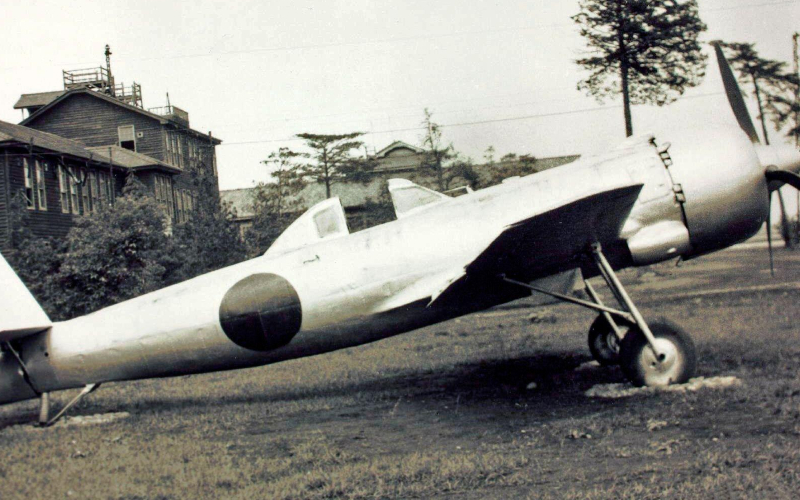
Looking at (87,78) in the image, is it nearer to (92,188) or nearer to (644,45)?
(92,188)

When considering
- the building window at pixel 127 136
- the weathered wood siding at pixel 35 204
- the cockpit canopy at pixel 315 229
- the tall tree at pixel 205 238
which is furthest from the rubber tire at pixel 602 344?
the building window at pixel 127 136

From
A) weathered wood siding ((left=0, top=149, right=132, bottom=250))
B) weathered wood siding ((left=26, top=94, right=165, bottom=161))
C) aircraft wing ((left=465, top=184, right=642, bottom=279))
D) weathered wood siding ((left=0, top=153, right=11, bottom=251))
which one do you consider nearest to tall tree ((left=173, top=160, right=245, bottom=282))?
weathered wood siding ((left=0, top=149, right=132, bottom=250))

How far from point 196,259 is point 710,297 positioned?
1252cm

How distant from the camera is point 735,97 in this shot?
8.05m

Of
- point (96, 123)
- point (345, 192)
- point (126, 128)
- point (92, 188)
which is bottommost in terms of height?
point (345, 192)

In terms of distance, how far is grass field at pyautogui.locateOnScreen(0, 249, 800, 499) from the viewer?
4.55 metres

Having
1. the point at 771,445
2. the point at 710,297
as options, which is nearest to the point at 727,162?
the point at 771,445

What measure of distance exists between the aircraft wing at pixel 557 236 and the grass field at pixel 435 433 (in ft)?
4.44

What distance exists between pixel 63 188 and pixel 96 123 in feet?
21.3

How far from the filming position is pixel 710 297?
15.8 metres

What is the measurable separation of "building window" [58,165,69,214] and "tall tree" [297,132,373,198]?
8.67 m

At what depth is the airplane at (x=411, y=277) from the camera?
6887mm

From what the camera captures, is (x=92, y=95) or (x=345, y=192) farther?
(x=345, y=192)

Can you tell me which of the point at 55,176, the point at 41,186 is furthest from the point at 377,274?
the point at 55,176
